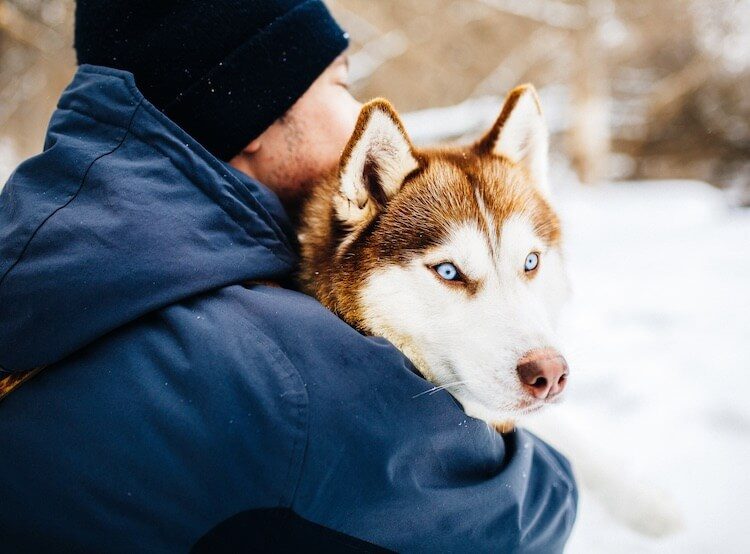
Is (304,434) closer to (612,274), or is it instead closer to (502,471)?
(502,471)

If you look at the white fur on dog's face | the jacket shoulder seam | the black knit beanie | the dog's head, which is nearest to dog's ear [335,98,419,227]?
the dog's head

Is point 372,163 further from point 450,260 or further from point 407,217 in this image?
point 450,260

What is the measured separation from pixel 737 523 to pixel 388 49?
1031 centimetres

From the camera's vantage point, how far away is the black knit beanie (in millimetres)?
1476

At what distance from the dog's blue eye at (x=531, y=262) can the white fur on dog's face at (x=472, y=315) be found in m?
0.03

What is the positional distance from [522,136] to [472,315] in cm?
77

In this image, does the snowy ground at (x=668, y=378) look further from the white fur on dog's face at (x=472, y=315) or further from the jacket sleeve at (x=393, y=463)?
the jacket sleeve at (x=393, y=463)

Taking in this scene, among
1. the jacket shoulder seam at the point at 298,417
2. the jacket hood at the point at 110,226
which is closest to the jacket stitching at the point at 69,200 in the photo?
the jacket hood at the point at 110,226

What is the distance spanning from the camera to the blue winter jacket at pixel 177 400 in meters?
0.96

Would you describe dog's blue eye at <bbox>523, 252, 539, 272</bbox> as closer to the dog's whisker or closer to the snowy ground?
the snowy ground

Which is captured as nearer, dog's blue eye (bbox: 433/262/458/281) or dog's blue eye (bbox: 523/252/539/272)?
dog's blue eye (bbox: 433/262/458/281)

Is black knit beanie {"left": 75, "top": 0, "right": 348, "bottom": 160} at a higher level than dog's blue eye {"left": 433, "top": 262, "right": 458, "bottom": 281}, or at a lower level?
higher

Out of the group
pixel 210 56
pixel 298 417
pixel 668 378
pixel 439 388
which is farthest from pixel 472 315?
pixel 668 378

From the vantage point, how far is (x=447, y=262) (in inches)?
58.1
